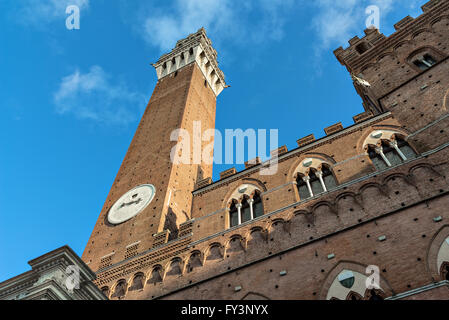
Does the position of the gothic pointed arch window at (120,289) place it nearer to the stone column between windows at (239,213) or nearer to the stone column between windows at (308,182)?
the stone column between windows at (239,213)

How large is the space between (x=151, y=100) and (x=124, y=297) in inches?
576

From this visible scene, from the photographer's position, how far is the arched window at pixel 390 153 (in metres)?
11.5

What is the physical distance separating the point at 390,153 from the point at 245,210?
4542 mm

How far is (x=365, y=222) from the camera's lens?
10.0 metres

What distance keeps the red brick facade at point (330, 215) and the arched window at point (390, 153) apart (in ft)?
0.19

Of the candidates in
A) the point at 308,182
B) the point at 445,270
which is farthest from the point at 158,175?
the point at 445,270

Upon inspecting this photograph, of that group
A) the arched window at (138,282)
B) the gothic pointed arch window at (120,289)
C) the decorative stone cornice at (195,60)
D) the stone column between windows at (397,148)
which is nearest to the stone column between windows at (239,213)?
the arched window at (138,282)

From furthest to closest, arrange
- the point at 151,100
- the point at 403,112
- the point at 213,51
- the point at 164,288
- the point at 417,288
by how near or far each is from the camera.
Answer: the point at 213,51 → the point at 151,100 → the point at 403,112 → the point at 164,288 → the point at 417,288

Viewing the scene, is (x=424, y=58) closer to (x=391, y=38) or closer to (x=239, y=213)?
(x=391, y=38)

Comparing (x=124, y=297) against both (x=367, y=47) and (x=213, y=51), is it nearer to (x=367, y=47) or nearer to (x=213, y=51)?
(x=367, y=47)

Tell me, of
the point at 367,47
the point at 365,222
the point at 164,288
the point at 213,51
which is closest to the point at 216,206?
the point at 164,288

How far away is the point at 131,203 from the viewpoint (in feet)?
53.0

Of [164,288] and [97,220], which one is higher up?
[97,220]
